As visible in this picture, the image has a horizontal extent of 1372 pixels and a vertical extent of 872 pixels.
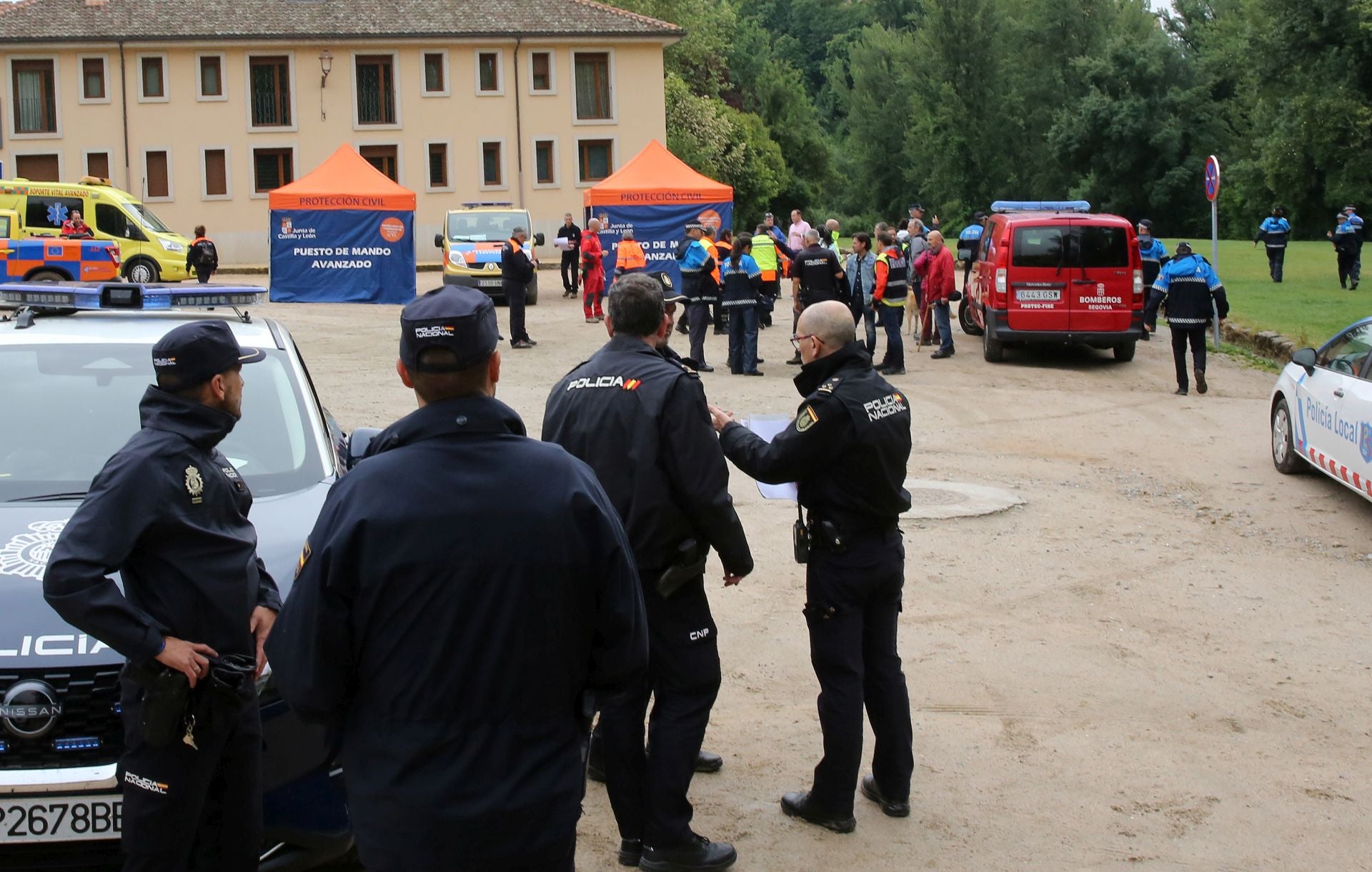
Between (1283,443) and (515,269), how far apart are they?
11118 millimetres

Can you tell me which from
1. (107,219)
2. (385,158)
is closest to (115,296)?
Answer: (107,219)

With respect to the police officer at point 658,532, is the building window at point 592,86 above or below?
above

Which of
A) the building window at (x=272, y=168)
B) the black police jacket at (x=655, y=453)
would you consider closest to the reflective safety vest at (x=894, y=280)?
the black police jacket at (x=655, y=453)

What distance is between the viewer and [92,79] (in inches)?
1861

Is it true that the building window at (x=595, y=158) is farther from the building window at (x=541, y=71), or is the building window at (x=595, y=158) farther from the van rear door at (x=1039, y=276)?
the van rear door at (x=1039, y=276)

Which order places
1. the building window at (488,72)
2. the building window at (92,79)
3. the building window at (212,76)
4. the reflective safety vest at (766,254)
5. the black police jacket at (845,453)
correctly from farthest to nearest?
the building window at (488,72)
the building window at (212,76)
the building window at (92,79)
the reflective safety vest at (766,254)
the black police jacket at (845,453)

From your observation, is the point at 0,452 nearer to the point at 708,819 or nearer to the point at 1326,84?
the point at 708,819

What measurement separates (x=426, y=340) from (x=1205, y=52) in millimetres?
72121

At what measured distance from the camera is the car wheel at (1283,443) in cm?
1182

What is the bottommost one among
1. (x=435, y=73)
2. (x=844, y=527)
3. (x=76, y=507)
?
(x=844, y=527)

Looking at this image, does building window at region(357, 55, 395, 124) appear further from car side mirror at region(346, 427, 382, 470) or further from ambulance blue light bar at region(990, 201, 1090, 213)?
car side mirror at region(346, 427, 382, 470)

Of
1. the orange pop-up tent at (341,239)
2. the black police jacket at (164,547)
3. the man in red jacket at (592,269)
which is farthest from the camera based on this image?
the orange pop-up tent at (341,239)

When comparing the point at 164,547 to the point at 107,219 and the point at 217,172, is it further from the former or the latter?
the point at 217,172

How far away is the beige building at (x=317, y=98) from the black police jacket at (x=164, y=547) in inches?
1757
